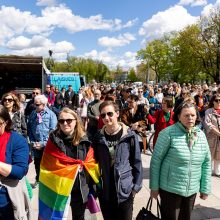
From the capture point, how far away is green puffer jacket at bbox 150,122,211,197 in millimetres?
2789

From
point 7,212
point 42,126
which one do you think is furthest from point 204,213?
point 7,212

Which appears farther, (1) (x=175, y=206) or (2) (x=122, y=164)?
(1) (x=175, y=206)

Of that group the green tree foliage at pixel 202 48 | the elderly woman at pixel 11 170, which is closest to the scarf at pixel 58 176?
the elderly woman at pixel 11 170

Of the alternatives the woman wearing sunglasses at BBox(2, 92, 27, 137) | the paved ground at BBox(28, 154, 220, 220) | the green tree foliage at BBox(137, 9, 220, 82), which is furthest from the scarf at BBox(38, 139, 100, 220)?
the green tree foliage at BBox(137, 9, 220, 82)

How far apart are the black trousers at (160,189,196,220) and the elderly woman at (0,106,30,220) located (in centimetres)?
137

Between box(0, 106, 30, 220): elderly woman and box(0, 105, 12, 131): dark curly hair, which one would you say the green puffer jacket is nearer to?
box(0, 106, 30, 220): elderly woman

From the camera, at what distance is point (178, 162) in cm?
279

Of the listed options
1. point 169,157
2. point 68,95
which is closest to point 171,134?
point 169,157

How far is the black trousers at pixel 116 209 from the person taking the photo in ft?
9.26

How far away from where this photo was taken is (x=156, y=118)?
5594 millimetres

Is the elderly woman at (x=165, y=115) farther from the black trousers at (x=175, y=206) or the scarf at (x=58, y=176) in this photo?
the scarf at (x=58, y=176)

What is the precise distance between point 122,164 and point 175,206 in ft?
2.32

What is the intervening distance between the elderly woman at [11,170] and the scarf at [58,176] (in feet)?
1.27

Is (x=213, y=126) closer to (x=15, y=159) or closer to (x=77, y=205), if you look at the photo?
(x=77, y=205)
